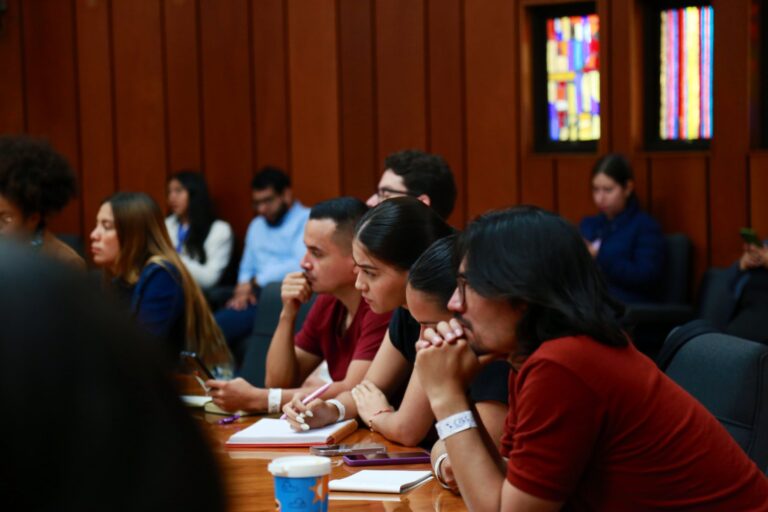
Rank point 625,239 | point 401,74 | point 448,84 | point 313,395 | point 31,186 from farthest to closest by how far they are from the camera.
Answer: point 401,74 < point 448,84 < point 625,239 < point 31,186 < point 313,395

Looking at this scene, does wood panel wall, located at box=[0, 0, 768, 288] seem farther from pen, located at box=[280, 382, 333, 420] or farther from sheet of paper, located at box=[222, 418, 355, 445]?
sheet of paper, located at box=[222, 418, 355, 445]

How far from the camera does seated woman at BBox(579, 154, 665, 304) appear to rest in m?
5.61

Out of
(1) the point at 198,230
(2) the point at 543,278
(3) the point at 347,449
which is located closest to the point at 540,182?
(1) the point at 198,230

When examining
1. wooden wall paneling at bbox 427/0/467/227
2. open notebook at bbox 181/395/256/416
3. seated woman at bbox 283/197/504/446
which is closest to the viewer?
seated woman at bbox 283/197/504/446

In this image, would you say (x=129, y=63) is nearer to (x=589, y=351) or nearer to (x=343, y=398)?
(x=343, y=398)

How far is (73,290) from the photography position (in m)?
0.55

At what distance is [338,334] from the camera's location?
3.55 m

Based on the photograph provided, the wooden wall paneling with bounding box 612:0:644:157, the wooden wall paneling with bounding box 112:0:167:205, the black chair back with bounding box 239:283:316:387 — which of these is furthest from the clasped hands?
the wooden wall paneling with bounding box 112:0:167:205

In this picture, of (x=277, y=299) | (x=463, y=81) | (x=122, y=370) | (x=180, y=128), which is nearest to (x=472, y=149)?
(x=463, y=81)

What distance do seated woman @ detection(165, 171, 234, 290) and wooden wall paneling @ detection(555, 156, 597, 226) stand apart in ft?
6.91

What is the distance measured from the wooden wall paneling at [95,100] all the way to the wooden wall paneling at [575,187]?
321 cm

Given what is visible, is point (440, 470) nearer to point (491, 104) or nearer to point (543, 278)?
point (543, 278)

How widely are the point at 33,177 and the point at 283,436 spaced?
58.6 inches

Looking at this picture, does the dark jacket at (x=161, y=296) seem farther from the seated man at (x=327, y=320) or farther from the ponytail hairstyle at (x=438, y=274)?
the ponytail hairstyle at (x=438, y=274)
